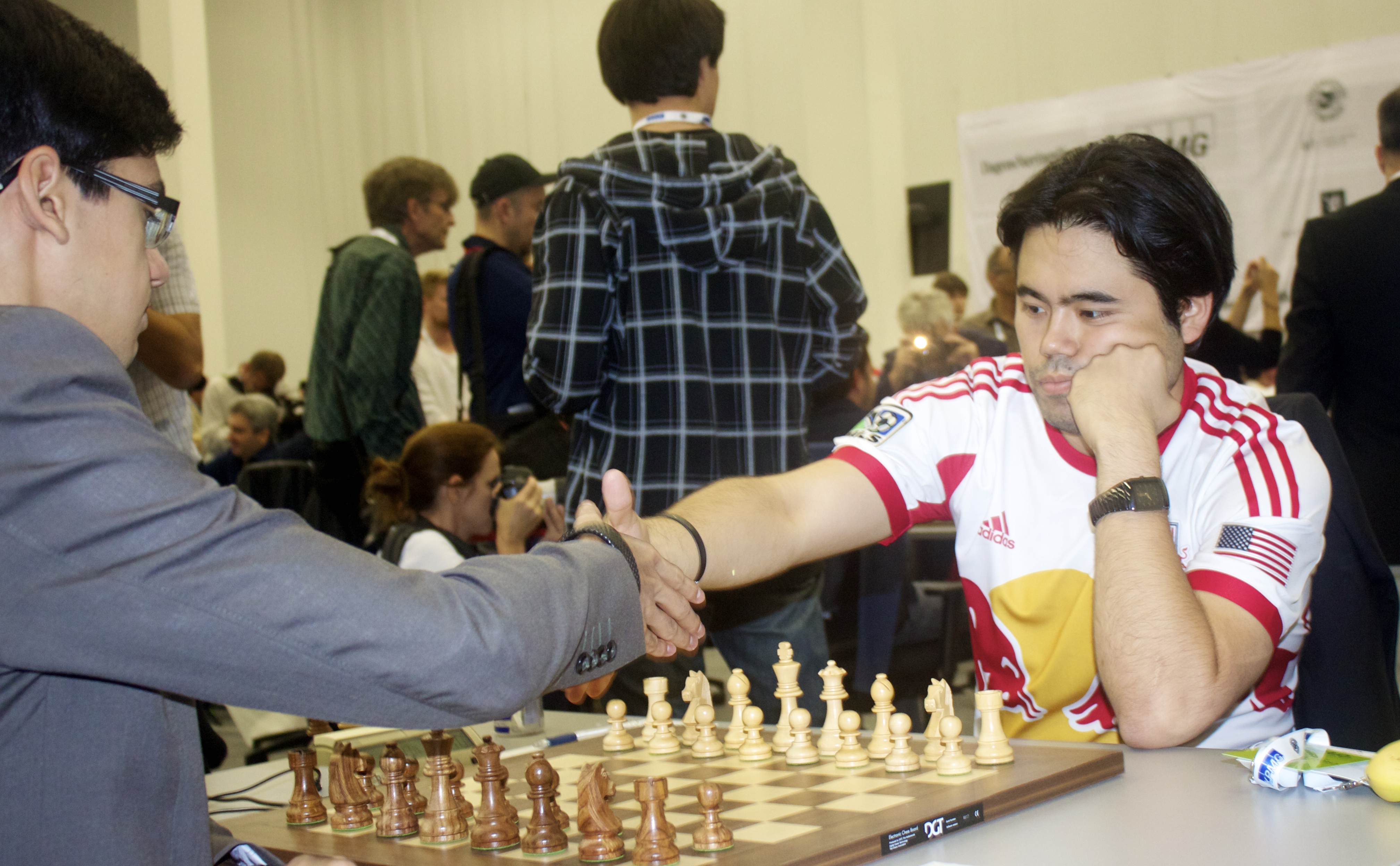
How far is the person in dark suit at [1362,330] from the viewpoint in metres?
3.38

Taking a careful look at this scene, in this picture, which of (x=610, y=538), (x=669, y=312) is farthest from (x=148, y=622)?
(x=669, y=312)

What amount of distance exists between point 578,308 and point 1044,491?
113 cm

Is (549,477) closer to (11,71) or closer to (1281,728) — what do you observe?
(1281,728)

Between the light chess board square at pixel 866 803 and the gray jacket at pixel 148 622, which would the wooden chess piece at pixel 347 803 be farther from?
the light chess board square at pixel 866 803

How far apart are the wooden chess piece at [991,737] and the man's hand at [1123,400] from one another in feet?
1.32

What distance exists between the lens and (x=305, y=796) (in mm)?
1327

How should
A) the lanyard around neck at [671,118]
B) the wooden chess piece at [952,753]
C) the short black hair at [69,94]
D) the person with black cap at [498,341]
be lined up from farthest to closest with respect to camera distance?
the person with black cap at [498,341] < the lanyard around neck at [671,118] < the wooden chess piece at [952,753] < the short black hair at [69,94]

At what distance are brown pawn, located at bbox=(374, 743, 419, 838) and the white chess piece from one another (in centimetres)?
45

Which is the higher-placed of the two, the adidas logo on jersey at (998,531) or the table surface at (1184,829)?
the adidas logo on jersey at (998,531)

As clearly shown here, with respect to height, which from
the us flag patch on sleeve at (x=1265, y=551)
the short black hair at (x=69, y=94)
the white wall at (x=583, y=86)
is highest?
the white wall at (x=583, y=86)

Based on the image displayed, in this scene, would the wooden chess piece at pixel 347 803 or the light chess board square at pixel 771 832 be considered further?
the wooden chess piece at pixel 347 803

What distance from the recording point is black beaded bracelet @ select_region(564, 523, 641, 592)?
114 centimetres

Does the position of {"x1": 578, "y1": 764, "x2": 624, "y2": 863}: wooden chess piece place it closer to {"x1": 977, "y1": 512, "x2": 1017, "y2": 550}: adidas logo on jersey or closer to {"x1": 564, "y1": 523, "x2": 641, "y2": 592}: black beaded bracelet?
{"x1": 564, "y1": 523, "x2": 641, "y2": 592}: black beaded bracelet

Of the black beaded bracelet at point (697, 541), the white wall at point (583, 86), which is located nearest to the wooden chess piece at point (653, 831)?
the black beaded bracelet at point (697, 541)
